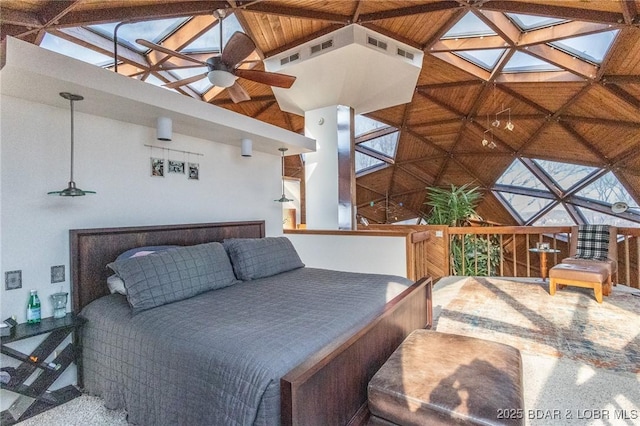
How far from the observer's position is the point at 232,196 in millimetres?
3799

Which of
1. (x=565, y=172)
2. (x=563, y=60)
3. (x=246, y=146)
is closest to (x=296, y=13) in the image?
(x=246, y=146)

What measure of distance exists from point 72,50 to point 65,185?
10.3 ft

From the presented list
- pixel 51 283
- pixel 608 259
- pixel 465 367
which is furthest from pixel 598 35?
pixel 51 283

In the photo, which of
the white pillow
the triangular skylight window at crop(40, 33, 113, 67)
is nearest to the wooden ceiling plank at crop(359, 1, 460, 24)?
the triangular skylight window at crop(40, 33, 113, 67)

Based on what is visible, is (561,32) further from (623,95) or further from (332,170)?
(332,170)

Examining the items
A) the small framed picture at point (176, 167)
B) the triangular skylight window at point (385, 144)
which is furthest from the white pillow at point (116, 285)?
the triangular skylight window at point (385, 144)

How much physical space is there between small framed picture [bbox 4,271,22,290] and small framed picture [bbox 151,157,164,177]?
1.21m

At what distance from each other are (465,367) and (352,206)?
140 inches

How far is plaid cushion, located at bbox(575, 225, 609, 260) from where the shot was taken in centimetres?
429

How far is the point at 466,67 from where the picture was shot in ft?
14.9

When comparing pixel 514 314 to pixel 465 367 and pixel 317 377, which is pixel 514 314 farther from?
pixel 317 377

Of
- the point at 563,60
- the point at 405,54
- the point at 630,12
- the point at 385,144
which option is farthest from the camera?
the point at 385,144

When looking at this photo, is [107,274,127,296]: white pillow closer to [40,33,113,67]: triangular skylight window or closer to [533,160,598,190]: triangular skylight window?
[40,33,113,67]: triangular skylight window

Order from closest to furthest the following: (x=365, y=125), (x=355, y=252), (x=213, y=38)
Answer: (x=355, y=252), (x=213, y=38), (x=365, y=125)
